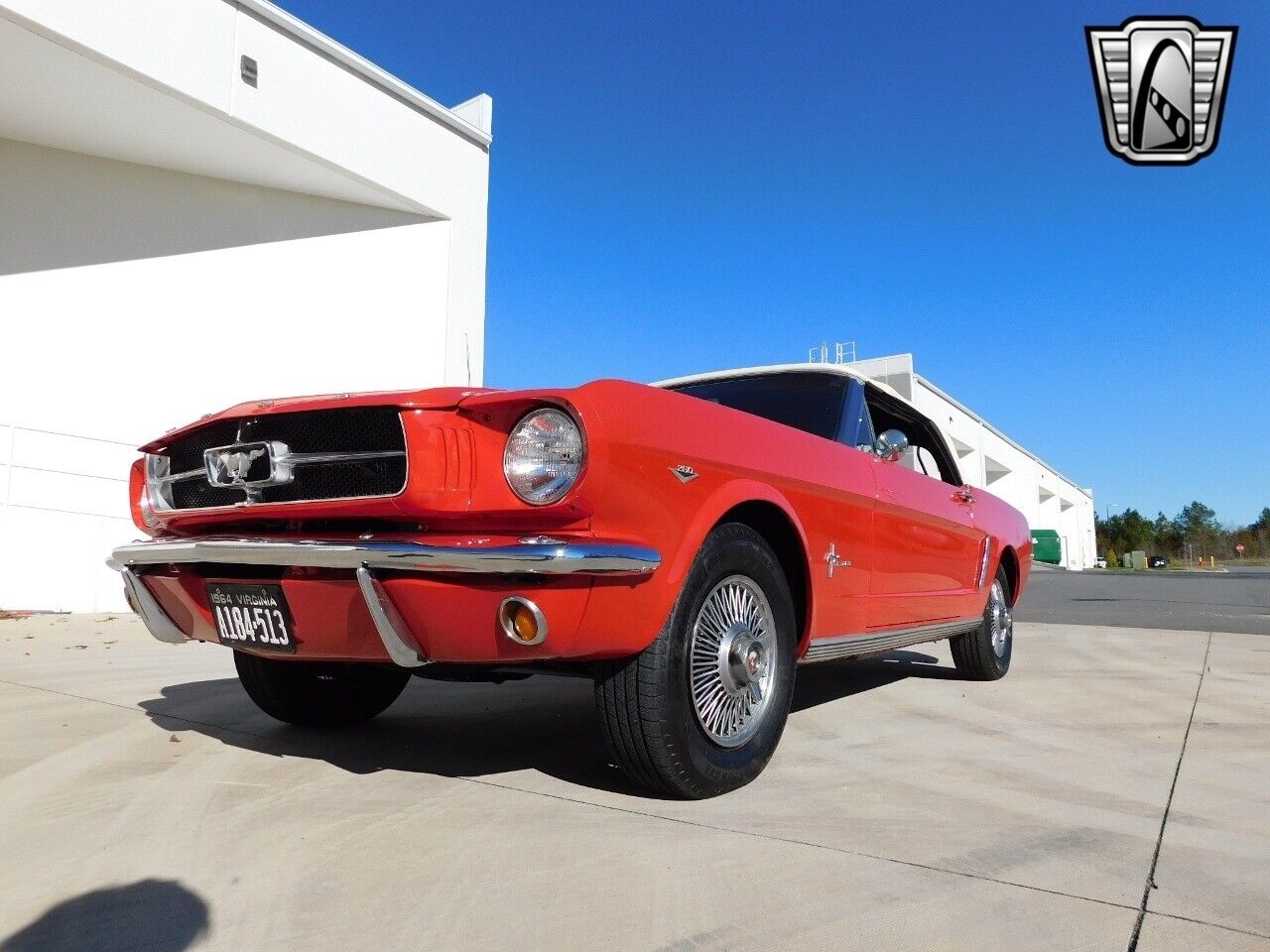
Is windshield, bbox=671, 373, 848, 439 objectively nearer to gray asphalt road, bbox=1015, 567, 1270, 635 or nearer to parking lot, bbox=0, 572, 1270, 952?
parking lot, bbox=0, 572, 1270, 952

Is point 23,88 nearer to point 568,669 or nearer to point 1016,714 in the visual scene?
point 568,669

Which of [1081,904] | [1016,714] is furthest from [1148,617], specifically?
[1081,904]

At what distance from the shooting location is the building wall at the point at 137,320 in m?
9.60

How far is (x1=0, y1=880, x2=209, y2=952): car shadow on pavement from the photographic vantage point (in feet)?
5.00

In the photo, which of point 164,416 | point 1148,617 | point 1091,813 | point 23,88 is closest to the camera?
point 1091,813

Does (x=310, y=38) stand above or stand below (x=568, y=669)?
above

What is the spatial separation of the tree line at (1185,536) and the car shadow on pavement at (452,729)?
102744mm

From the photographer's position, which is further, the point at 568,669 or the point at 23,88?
the point at 23,88

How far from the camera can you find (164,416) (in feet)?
35.8

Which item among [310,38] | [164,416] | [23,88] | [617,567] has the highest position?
[310,38]

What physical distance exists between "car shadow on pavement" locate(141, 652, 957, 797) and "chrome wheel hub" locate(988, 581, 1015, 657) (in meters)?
0.75

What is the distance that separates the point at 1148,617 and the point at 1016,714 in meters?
7.15

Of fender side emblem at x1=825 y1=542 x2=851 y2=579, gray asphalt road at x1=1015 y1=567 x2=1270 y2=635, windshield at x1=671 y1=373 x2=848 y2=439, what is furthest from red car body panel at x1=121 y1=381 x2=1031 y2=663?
gray asphalt road at x1=1015 y1=567 x2=1270 y2=635

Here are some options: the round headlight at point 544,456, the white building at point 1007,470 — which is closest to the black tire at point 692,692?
the round headlight at point 544,456
